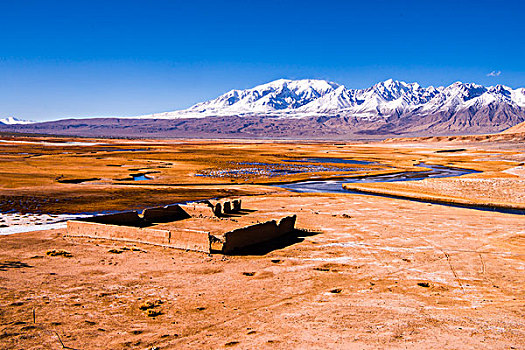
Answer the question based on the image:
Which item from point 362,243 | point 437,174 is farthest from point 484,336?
point 437,174

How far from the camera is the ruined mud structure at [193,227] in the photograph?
19531 millimetres

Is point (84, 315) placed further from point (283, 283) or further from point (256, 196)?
point (256, 196)

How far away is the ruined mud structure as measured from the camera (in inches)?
769

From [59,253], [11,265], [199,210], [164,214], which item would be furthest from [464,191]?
[11,265]

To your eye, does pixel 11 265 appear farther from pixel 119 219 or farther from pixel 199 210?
pixel 199 210

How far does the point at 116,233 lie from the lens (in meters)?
21.6

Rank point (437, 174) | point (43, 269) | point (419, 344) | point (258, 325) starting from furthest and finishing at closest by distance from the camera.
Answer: point (437, 174) < point (43, 269) < point (258, 325) < point (419, 344)

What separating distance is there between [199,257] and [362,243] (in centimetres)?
788

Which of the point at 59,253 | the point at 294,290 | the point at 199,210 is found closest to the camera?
the point at 294,290

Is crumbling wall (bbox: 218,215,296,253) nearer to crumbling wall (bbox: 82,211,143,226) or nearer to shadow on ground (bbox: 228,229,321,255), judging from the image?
shadow on ground (bbox: 228,229,321,255)

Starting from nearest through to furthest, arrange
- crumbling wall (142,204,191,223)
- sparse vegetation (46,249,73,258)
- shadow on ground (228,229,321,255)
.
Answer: sparse vegetation (46,249,73,258)
shadow on ground (228,229,321,255)
crumbling wall (142,204,191,223)

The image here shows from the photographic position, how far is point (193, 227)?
81.3ft

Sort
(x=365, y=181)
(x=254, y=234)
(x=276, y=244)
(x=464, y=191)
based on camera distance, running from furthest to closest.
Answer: (x=365, y=181) < (x=464, y=191) < (x=276, y=244) < (x=254, y=234)

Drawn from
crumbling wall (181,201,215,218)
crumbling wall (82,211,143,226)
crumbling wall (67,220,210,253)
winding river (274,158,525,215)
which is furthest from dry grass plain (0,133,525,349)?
winding river (274,158,525,215)
